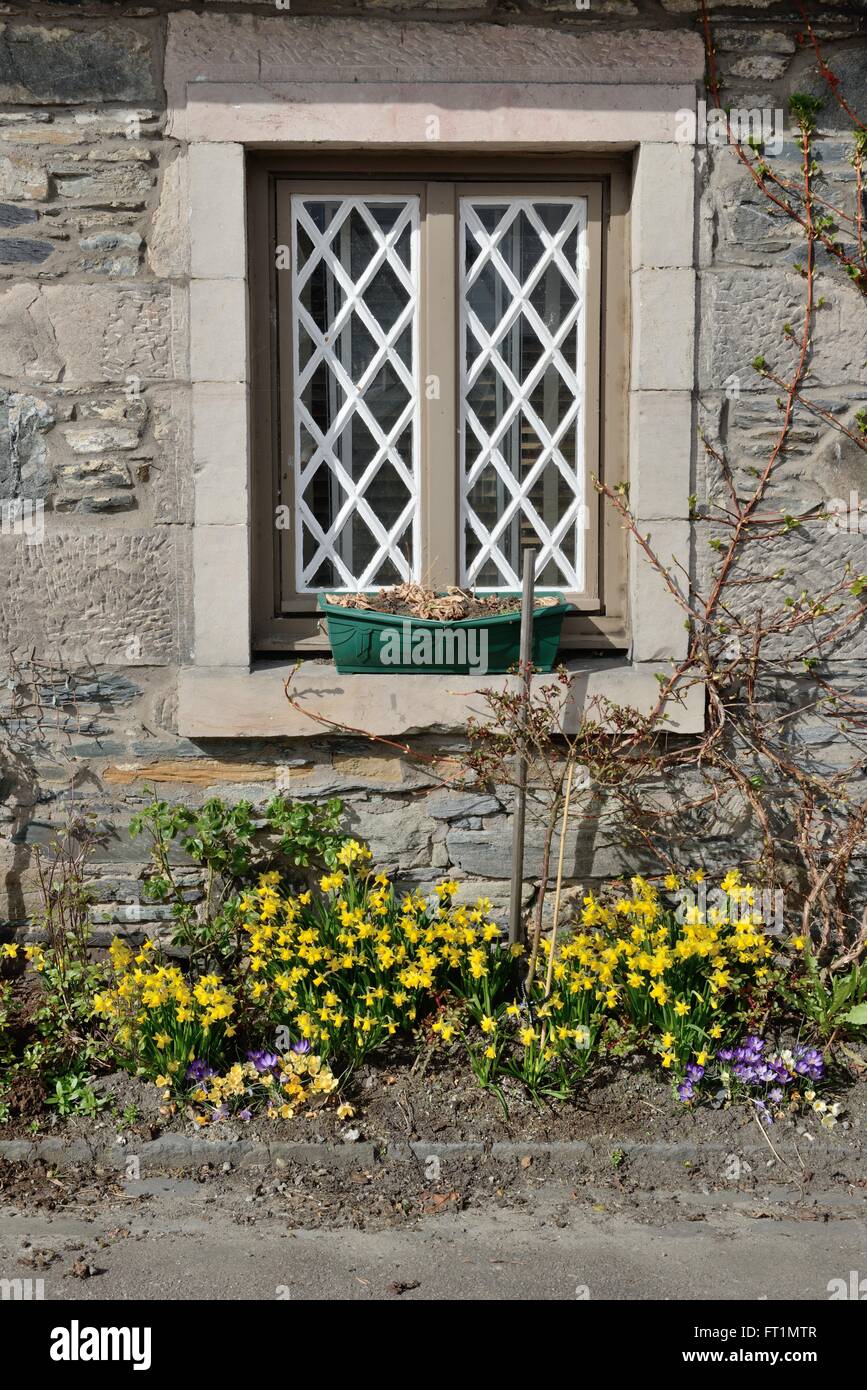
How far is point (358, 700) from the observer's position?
175 inches

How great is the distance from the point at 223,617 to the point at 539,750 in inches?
47.9

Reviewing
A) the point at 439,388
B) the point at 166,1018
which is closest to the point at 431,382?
the point at 439,388

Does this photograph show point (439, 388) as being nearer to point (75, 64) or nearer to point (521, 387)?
point (521, 387)

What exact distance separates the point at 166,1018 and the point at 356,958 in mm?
627

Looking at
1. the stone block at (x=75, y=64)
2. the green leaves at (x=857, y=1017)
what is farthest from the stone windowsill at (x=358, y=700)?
the stone block at (x=75, y=64)

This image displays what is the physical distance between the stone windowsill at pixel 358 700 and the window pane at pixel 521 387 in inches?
18.8

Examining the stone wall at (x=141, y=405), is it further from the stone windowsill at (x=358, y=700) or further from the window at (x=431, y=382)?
the window at (x=431, y=382)

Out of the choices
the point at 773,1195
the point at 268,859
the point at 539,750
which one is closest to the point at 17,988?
the point at 268,859

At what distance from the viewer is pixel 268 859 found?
452cm

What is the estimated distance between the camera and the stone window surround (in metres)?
4.29

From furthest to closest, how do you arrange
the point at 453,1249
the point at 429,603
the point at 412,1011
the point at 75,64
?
the point at 429,603
the point at 75,64
the point at 412,1011
the point at 453,1249

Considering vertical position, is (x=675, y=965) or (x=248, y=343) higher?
(x=248, y=343)

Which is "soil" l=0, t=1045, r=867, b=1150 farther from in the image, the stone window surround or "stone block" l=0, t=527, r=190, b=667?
"stone block" l=0, t=527, r=190, b=667

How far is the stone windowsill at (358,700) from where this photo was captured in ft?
14.5
